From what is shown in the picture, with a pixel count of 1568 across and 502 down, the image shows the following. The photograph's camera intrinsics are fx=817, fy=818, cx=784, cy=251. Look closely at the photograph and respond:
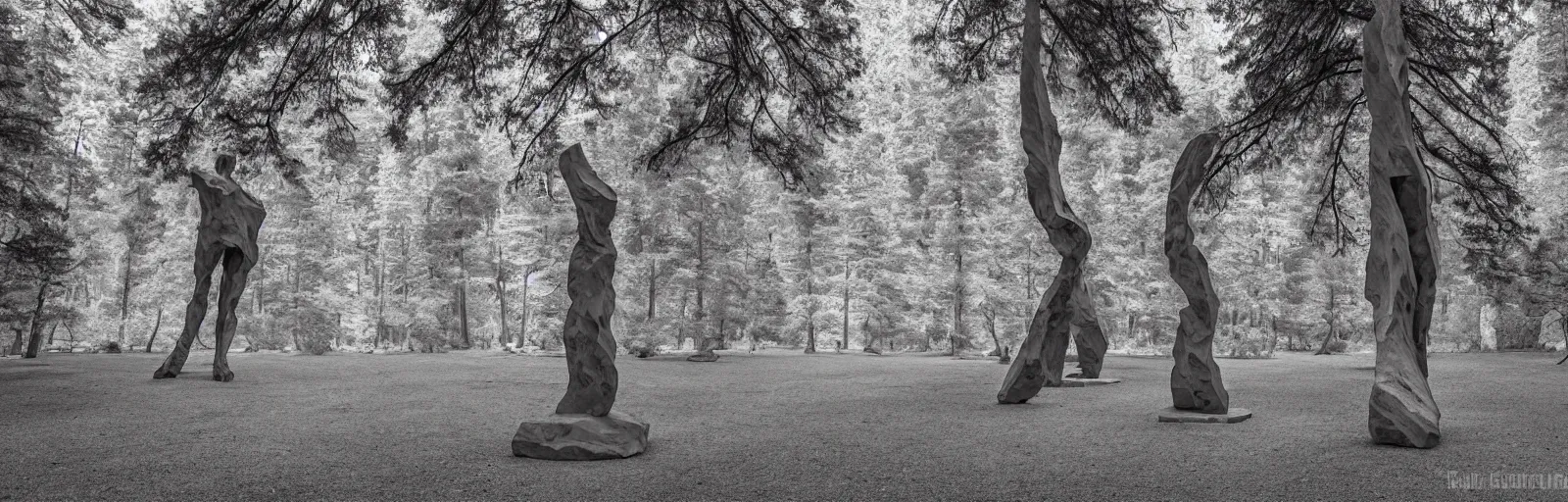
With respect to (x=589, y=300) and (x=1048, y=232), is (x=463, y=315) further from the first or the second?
(x=589, y=300)

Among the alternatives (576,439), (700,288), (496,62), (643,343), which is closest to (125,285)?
(643,343)

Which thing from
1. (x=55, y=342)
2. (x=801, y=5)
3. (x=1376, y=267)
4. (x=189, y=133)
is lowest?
(x=55, y=342)

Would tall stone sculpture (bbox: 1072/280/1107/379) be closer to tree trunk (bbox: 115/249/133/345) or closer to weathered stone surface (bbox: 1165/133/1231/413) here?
weathered stone surface (bbox: 1165/133/1231/413)

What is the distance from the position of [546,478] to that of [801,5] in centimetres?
633

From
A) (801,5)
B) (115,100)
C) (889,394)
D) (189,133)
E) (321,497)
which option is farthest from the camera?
(115,100)

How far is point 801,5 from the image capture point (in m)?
9.51

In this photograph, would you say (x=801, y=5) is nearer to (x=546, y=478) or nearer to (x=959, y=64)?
(x=959, y=64)

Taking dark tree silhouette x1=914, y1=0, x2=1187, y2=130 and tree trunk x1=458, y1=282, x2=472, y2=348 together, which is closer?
dark tree silhouette x1=914, y1=0, x2=1187, y2=130

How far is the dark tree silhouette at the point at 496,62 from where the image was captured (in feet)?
27.0

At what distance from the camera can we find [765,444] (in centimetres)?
667

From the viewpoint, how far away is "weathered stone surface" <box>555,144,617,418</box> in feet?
20.9

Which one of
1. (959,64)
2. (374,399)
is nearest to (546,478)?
(374,399)

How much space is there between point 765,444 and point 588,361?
1.58 m

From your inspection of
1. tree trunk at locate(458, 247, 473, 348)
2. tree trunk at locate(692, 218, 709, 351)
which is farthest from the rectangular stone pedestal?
tree trunk at locate(458, 247, 473, 348)
